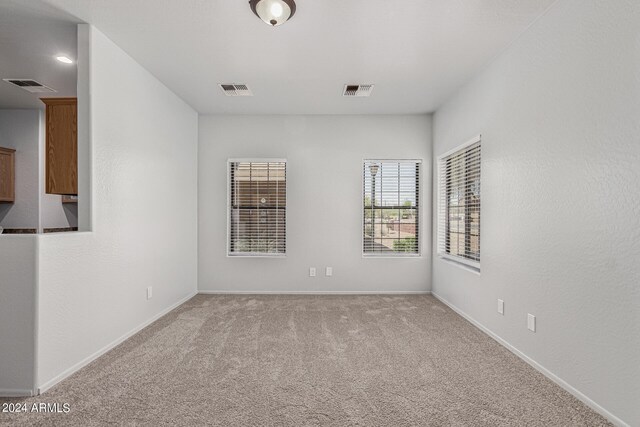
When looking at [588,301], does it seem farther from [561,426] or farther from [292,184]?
[292,184]

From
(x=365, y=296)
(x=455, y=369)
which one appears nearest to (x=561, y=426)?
(x=455, y=369)

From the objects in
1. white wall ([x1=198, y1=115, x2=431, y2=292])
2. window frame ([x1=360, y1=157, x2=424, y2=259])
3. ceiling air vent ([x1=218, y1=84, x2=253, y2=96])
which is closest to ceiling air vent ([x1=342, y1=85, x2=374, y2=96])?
white wall ([x1=198, y1=115, x2=431, y2=292])

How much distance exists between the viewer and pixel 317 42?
2.83 m

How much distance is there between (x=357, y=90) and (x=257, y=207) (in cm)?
222

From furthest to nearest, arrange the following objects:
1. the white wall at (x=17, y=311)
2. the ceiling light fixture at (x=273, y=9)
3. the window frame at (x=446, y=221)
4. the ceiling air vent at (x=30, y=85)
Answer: the ceiling air vent at (x=30, y=85) → the window frame at (x=446, y=221) → the ceiling light fixture at (x=273, y=9) → the white wall at (x=17, y=311)

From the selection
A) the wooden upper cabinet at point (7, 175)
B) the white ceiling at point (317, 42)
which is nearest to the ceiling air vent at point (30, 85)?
the wooden upper cabinet at point (7, 175)

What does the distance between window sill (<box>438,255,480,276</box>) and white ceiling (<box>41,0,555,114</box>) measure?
6.94 feet

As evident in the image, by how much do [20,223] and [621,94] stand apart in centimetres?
689

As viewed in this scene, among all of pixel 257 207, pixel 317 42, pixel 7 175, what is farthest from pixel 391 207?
pixel 7 175

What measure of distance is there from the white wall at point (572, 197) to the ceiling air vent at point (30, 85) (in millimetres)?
5187

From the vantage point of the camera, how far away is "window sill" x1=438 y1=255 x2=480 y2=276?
3.53m

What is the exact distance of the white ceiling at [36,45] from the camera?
2.47 meters

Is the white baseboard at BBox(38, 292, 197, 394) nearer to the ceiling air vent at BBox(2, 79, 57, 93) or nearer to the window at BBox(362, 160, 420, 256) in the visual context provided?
the window at BBox(362, 160, 420, 256)

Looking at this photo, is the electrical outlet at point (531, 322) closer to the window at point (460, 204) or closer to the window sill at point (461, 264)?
the window sill at point (461, 264)
